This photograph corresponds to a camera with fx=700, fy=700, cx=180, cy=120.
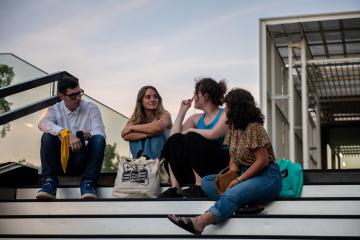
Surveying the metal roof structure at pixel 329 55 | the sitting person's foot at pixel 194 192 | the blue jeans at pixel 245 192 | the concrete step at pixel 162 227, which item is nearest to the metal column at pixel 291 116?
the metal roof structure at pixel 329 55

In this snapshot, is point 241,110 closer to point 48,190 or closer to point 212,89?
point 212,89

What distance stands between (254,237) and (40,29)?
10.9m

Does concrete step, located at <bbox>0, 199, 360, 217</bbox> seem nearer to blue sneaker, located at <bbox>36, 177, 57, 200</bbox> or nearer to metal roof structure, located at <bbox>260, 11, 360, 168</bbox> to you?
blue sneaker, located at <bbox>36, 177, 57, 200</bbox>

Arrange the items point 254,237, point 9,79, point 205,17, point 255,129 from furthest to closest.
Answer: point 205,17 < point 9,79 < point 255,129 < point 254,237

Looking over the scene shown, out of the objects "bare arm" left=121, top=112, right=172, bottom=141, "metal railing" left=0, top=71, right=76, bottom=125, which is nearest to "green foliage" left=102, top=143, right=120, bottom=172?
"metal railing" left=0, top=71, right=76, bottom=125

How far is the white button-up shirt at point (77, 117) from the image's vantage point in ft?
19.4

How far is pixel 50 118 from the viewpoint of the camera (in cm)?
588

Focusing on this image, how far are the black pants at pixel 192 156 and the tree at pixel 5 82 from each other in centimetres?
159

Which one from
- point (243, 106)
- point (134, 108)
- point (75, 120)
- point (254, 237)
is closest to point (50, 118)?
point (75, 120)

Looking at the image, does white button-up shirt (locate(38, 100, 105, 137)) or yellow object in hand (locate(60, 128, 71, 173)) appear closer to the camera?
yellow object in hand (locate(60, 128, 71, 173))

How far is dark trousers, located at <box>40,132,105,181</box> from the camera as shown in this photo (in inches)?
216

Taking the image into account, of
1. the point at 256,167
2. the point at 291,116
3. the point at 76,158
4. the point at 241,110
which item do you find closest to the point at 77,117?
the point at 76,158

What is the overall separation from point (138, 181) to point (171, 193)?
334 mm

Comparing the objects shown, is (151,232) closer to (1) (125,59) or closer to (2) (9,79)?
Answer: (2) (9,79)
